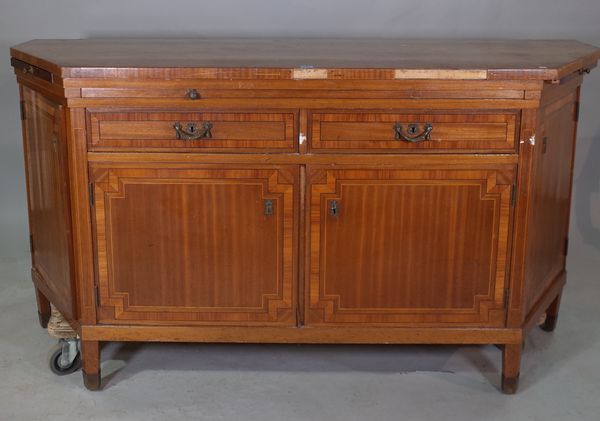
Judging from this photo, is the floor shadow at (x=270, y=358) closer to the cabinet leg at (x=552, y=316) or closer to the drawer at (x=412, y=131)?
the cabinet leg at (x=552, y=316)

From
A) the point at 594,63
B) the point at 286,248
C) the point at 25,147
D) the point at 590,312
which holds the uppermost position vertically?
the point at 594,63

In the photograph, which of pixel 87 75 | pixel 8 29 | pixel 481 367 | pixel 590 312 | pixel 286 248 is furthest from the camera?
pixel 8 29

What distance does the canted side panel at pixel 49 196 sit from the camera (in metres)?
2.86

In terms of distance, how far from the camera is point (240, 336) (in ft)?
9.64

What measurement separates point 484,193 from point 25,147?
4.61 ft

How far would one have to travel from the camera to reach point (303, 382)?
9.95ft

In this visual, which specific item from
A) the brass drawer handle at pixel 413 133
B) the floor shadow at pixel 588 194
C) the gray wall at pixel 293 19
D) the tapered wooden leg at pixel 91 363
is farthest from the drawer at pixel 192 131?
the floor shadow at pixel 588 194

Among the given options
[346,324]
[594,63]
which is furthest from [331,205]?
[594,63]

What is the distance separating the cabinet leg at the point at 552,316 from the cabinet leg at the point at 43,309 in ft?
5.38

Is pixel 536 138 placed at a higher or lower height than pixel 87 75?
lower

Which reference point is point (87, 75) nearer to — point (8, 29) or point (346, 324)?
point (346, 324)

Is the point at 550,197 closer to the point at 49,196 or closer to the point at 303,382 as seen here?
the point at 303,382

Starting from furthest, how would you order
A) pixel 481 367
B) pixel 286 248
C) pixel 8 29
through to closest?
pixel 8 29 → pixel 481 367 → pixel 286 248

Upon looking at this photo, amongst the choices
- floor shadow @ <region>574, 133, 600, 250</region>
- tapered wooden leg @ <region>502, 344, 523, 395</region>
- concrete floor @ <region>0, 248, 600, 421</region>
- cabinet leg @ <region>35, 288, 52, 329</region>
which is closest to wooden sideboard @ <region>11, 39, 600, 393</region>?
tapered wooden leg @ <region>502, 344, 523, 395</region>
